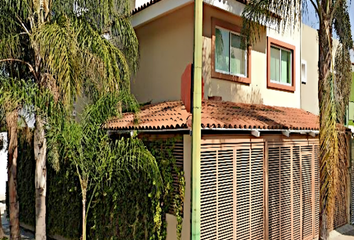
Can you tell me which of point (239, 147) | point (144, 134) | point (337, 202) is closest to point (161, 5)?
point (144, 134)

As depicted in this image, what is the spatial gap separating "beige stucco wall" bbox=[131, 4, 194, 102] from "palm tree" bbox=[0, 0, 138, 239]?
2.91 metres

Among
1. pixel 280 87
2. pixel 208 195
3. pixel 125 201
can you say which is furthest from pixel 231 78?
pixel 125 201

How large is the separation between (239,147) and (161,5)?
6013mm

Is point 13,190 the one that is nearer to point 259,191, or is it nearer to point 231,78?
point 259,191

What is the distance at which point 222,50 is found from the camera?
12.1 m

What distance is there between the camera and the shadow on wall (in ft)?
38.1

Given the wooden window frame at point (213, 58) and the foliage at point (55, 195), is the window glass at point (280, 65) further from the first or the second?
the foliage at point (55, 195)

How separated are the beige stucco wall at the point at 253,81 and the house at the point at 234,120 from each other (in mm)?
38

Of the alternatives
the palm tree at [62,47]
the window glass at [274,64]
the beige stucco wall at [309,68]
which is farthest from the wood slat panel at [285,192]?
the beige stucco wall at [309,68]

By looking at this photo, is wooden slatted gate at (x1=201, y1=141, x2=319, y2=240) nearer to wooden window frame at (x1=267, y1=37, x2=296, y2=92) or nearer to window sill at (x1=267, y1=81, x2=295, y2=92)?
window sill at (x1=267, y1=81, x2=295, y2=92)

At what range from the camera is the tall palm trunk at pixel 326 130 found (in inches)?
317

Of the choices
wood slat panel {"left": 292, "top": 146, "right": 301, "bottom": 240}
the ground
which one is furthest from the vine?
the ground

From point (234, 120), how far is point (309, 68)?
36.3 feet

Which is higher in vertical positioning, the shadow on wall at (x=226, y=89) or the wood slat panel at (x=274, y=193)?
the shadow on wall at (x=226, y=89)
